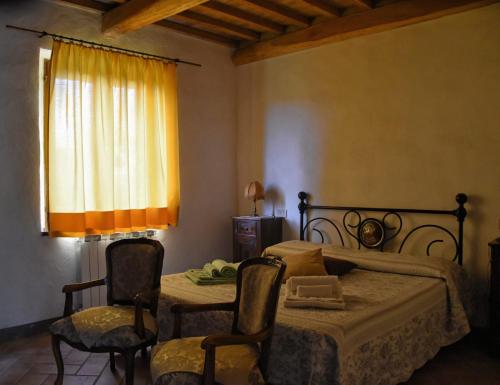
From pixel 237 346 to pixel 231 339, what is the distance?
0.80 feet

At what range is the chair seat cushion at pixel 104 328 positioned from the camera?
8.11 feet

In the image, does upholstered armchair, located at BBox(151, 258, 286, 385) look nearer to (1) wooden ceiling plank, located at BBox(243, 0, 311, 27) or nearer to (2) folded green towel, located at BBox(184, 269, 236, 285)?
(2) folded green towel, located at BBox(184, 269, 236, 285)

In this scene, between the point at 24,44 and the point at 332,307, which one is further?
the point at 24,44

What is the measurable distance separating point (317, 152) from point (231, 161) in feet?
3.52

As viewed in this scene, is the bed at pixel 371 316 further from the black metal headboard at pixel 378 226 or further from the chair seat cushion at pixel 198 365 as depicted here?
the chair seat cushion at pixel 198 365

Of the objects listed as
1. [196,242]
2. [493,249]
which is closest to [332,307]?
[493,249]

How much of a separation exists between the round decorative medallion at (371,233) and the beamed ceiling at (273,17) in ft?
5.39

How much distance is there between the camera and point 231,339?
2.03 metres

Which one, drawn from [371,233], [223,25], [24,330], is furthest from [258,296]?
[223,25]

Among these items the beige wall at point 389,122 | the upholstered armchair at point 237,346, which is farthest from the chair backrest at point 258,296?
the beige wall at point 389,122

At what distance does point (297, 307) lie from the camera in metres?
2.64

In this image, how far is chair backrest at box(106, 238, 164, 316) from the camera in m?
2.90

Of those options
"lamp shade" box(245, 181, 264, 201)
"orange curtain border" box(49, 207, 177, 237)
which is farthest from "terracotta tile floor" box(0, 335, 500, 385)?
"lamp shade" box(245, 181, 264, 201)

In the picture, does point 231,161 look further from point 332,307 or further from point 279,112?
point 332,307
